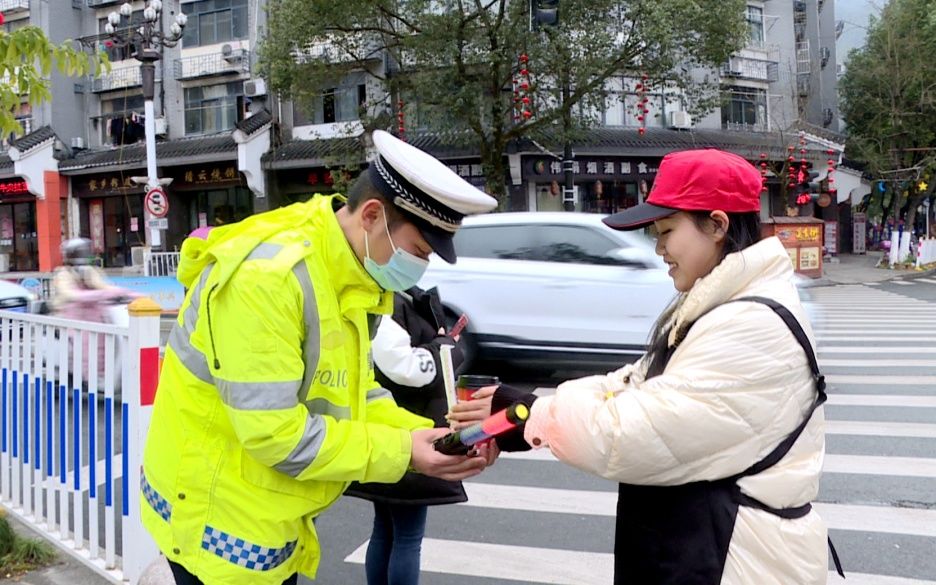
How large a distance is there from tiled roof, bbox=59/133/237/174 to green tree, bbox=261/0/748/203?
20.5 ft

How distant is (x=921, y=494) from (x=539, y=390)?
3813 mm

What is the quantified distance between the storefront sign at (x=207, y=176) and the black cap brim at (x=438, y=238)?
2493cm

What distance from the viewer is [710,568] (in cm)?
168

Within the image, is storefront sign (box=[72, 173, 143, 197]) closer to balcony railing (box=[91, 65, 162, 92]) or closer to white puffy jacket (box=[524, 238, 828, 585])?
balcony railing (box=[91, 65, 162, 92])

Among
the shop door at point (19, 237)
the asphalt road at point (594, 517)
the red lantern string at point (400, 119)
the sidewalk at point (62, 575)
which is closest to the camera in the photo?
the sidewalk at point (62, 575)

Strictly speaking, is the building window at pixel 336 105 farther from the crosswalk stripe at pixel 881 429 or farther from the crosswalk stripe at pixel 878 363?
the crosswalk stripe at pixel 881 429

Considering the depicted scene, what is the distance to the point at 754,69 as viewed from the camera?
27.5 m

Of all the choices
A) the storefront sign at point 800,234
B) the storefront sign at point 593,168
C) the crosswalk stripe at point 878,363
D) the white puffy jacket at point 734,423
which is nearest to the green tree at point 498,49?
the storefront sign at point 593,168

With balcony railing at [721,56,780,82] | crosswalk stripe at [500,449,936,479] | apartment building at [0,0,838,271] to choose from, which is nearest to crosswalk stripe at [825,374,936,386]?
crosswalk stripe at [500,449,936,479]

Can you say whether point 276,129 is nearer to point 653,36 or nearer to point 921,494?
point 653,36

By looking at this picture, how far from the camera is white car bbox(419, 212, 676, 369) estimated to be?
26.0ft

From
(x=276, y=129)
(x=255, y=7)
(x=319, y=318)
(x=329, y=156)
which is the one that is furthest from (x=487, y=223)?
(x=255, y=7)

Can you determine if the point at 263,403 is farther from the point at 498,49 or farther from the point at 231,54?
the point at 231,54

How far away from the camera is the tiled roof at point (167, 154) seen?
81.1ft
